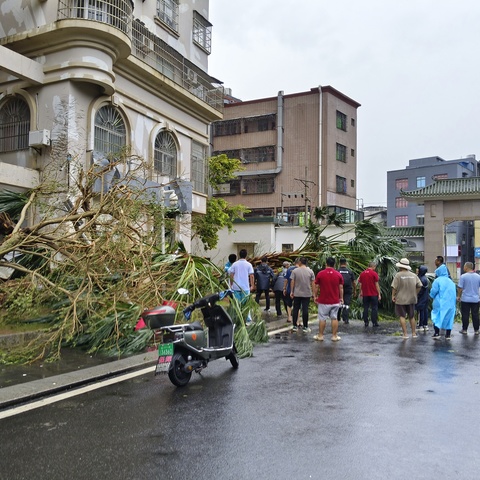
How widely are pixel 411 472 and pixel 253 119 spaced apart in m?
43.2

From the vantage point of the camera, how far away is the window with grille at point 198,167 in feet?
75.4

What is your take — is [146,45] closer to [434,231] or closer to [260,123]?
[434,231]

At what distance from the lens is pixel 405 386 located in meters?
6.58

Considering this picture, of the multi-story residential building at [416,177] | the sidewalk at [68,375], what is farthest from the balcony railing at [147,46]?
the multi-story residential building at [416,177]

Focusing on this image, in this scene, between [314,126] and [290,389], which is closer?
[290,389]

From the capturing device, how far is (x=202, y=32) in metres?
24.3

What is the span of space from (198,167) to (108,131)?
651cm

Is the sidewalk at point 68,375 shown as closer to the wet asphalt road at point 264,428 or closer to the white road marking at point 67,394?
the white road marking at point 67,394

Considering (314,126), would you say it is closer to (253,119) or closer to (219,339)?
(253,119)

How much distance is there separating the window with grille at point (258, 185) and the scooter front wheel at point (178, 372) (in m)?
38.2

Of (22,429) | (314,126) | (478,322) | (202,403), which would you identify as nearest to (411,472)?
(202,403)

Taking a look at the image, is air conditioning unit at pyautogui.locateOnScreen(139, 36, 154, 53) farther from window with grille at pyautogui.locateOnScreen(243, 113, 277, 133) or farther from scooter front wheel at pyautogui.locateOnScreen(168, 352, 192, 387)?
window with grille at pyautogui.locateOnScreen(243, 113, 277, 133)

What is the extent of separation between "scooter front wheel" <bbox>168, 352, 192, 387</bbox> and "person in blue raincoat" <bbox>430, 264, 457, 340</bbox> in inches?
265

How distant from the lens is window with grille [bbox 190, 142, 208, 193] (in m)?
23.0
